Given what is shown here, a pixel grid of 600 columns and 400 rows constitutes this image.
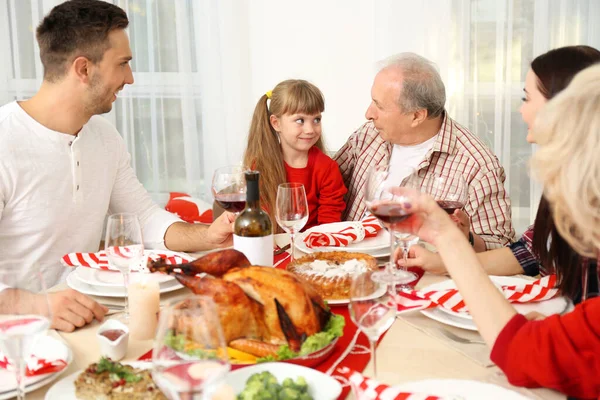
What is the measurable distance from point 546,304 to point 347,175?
161 cm

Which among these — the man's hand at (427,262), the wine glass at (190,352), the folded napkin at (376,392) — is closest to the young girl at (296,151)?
the man's hand at (427,262)

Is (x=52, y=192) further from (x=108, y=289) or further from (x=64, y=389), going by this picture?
(x=64, y=389)

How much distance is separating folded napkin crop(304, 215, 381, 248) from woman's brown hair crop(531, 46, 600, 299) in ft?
1.69

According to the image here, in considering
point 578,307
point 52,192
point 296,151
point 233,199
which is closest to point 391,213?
point 578,307

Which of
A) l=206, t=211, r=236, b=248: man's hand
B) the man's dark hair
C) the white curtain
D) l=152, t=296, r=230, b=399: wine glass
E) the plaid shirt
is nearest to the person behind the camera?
l=152, t=296, r=230, b=399: wine glass

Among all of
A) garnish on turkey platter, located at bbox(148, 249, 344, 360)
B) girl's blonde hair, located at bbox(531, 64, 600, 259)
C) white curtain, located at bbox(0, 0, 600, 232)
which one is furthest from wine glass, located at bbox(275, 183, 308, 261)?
white curtain, located at bbox(0, 0, 600, 232)

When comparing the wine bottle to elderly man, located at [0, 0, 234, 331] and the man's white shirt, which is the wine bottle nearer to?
elderly man, located at [0, 0, 234, 331]

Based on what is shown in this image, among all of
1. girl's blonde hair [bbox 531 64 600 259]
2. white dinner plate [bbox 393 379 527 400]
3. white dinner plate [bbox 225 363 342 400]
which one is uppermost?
girl's blonde hair [bbox 531 64 600 259]

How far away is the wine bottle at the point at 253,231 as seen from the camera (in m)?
1.57

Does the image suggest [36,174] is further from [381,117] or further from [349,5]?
[349,5]

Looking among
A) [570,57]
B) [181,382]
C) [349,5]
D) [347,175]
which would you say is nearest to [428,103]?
[347,175]

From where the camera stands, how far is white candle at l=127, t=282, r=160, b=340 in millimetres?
1442

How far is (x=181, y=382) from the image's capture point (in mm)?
880

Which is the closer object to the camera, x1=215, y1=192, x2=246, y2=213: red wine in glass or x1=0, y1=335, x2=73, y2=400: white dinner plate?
x1=0, y1=335, x2=73, y2=400: white dinner plate
